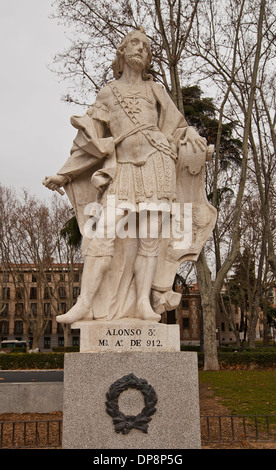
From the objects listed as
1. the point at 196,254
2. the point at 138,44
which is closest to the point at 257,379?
the point at 196,254

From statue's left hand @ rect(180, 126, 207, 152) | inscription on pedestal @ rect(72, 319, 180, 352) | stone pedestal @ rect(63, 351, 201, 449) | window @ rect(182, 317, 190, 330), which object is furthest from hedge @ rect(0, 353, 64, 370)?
window @ rect(182, 317, 190, 330)

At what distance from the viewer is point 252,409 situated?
8336mm

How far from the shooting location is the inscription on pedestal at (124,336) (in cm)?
445

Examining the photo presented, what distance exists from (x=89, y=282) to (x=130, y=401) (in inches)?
49.9

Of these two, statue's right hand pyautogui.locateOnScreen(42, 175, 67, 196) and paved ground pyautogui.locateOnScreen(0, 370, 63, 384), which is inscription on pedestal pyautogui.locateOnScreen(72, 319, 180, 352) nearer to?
statue's right hand pyautogui.locateOnScreen(42, 175, 67, 196)

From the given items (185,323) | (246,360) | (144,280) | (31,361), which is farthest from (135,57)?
(185,323)

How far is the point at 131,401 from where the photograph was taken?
13.6ft

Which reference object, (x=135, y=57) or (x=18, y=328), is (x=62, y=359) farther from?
(x=18, y=328)

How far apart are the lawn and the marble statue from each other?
14.4ft

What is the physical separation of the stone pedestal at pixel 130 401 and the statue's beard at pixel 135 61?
3.42 meters

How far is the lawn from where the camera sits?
332 inches

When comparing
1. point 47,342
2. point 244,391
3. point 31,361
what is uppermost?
point 47,342

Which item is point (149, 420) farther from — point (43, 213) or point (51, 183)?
point (43, 213)

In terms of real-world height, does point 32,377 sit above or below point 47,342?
below
